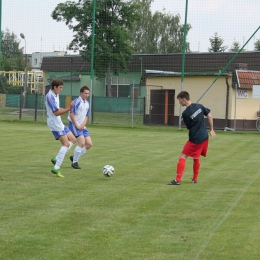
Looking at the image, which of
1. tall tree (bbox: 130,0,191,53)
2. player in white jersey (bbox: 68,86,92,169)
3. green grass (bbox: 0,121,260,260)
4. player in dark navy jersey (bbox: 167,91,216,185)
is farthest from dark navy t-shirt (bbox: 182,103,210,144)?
tall tree (bbox: 130,0,191,53)

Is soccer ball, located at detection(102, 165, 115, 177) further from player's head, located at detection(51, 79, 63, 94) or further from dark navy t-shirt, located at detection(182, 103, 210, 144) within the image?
player's head, located at detection(51, 79, 63, 94)

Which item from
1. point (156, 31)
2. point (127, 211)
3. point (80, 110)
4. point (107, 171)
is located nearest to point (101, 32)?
point (80, 110)

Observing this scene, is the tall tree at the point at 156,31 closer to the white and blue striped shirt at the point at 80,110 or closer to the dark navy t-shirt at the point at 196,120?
the white and blue striped shirt at the point at 80,110

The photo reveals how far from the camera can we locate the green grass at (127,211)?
6.41 meters

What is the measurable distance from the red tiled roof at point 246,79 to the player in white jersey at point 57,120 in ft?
70.7

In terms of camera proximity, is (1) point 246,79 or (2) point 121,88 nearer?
(1) point 246,79

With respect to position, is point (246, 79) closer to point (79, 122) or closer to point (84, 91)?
point (79, 122)

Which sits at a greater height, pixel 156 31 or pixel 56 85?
pixel 156 31

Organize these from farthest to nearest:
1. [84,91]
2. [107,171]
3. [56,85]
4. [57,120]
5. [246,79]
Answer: [246,79] < [84,91] < [57,120] < [56,85] < [107,171]

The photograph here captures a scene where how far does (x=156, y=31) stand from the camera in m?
71.6

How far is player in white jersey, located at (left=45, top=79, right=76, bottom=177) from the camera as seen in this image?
39.8ft

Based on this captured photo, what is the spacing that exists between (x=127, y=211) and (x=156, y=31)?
6438cm

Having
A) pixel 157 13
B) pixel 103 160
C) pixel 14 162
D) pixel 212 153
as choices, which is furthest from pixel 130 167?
pixel 157 13

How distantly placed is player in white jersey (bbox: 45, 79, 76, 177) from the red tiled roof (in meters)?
21.5
